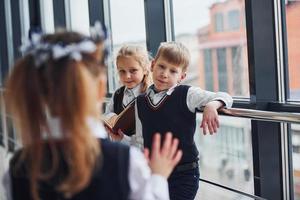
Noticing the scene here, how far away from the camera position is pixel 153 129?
5.65 ft

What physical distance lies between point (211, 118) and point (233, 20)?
0.97 meters

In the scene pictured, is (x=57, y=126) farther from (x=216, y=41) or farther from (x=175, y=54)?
(x=216, y=41)

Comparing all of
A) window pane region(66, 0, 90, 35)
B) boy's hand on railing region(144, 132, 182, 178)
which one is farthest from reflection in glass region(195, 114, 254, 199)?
window pane region(66, 0, 90, 35)

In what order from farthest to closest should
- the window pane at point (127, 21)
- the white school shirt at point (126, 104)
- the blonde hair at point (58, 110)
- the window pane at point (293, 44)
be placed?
1. the window pane at point (127, 21)
2. the window pane at point (293, 44)
3. the white school shirt at point (126, 104)
4. the blonde hair at point (58, 110)

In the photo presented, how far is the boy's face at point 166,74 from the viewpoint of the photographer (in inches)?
68.2

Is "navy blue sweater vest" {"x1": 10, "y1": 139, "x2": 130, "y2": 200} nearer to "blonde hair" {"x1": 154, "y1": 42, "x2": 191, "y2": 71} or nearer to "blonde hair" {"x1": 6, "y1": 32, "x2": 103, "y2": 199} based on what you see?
"blonde hair" {"x1": 6, "y1": 32, "x2": 103, "y2": 199}

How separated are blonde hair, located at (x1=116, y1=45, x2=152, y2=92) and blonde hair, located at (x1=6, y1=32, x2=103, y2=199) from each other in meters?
1.06

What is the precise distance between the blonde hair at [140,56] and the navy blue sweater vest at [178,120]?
34 centimetres

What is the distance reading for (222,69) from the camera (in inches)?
97.6

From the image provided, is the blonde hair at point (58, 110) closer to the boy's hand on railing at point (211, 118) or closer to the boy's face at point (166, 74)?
the boy's hand on railing at point (211, 118)

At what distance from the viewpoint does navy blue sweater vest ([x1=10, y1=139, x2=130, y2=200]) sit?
3.18ft

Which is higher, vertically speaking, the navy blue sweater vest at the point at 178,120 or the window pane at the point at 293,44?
the window pane at the point at 293,44

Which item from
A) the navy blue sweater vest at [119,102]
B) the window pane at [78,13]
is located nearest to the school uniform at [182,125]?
the navy blue sweater vest at [119,102]

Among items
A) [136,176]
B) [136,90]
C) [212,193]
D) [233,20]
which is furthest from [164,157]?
[233,20]
